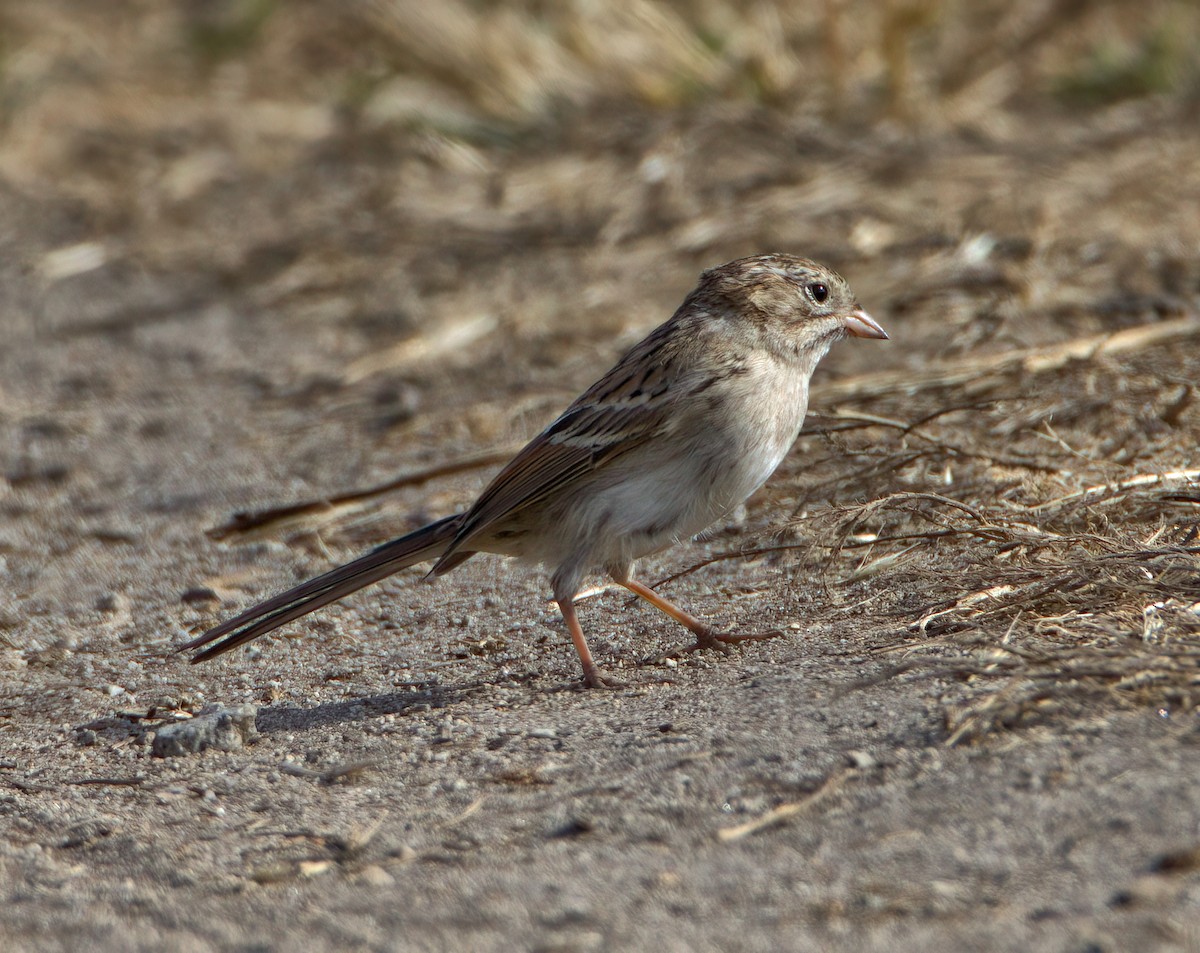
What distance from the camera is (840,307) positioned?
5.31 metres

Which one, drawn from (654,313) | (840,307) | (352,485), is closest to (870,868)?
(840,307)

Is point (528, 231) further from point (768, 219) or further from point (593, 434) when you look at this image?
point (593, 434)

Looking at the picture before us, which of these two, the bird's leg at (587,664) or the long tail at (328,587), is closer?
the bird's leg at (587,664)

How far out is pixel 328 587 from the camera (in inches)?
193

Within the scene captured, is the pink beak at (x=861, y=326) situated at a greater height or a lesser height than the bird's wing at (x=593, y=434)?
greater

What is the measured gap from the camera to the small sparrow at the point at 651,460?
4.77 metres

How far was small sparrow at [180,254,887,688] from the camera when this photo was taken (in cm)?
477

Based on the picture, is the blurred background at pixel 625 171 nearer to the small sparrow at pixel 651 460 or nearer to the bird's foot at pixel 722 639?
the small sparrow at pixel 651 460

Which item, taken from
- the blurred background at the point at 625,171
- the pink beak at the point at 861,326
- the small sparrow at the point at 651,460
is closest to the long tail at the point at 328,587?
the small sparrow at the point at 651,460

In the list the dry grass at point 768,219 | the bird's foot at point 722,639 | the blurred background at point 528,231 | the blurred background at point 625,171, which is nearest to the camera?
the bird's foot at point 722,639

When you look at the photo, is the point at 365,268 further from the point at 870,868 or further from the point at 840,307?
the point at 870,868

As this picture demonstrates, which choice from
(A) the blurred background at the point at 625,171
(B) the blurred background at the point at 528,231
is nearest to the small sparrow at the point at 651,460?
(B) the blurred background at the point at 528,231

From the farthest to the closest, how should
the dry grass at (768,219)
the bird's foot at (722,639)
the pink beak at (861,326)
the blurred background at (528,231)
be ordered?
1. the blurred background at (528,231)
2. the pink beak at (861,326)
3. the dry grass at (768,219)
4. the bird's foot at (722,639)

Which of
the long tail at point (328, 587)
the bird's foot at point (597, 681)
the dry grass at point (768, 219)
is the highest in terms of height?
the dry grass at point (768, 219)
